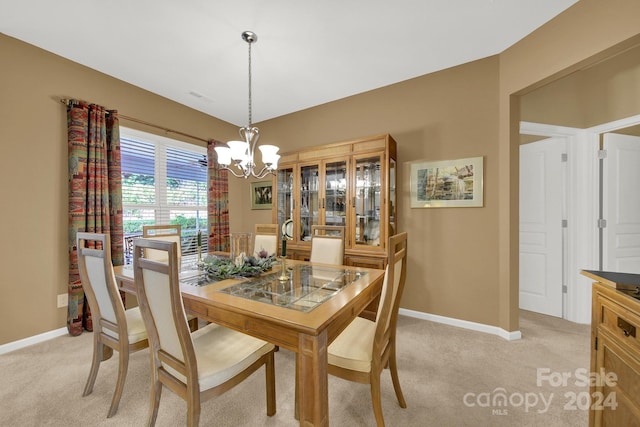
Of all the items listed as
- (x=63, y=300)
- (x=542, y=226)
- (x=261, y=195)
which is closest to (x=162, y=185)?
(x=261, y=195)

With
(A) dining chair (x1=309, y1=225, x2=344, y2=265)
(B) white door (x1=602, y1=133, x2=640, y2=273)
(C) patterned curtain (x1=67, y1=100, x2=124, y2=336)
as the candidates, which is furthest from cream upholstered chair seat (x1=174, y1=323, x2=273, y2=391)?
(B) white door (x1=602, y1=133, x2=640, y2=273)

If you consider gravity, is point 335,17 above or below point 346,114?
above

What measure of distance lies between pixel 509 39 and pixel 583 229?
85.4 inches

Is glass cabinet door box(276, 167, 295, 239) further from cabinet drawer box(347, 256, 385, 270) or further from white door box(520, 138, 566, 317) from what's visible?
white door box(520, 138, 566, 317)

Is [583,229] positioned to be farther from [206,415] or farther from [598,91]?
[206,415]

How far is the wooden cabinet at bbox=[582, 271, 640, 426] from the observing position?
90 cm

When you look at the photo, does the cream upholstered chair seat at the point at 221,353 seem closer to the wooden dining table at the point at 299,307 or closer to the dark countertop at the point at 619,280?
the wooden dining table at the point at 299,307

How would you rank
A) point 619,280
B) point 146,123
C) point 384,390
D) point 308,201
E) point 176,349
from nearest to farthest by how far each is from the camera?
point 619,280, point 176,349, point 384,390, point 146,123, point 308,201

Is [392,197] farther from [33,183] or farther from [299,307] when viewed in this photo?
[33,183]

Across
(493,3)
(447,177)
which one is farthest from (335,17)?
(447,177)

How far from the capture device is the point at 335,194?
9.97ft

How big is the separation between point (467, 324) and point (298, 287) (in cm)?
212

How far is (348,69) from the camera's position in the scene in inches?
104

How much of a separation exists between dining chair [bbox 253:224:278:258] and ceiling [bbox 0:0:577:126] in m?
1.75
